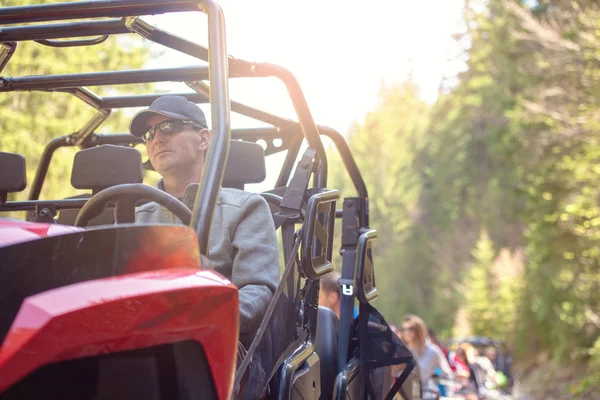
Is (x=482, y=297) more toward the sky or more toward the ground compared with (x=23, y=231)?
more toward the ground

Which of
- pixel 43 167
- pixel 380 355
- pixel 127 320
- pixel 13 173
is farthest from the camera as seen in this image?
pixel 43 167

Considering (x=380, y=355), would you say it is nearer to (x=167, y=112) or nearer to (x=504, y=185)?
(x=167, y=112)

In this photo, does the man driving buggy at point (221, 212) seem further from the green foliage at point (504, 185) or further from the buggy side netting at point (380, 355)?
the green foliage at point (504, 185)

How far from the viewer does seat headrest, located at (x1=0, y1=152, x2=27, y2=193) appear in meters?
4.00

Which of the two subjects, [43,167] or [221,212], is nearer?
[221,212]

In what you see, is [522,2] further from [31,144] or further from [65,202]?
[65,202]

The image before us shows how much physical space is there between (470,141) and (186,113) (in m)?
52.4

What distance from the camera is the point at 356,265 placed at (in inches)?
180

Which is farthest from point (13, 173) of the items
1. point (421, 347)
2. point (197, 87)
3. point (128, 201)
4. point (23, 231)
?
point (421, 347)

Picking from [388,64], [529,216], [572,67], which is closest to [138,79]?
[572,67]

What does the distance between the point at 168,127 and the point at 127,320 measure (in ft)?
7.22

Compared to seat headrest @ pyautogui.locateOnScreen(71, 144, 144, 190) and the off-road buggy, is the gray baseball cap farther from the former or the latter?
seat headrest @ pyautogui.locateOnScreen(71, 144, 144, 190)

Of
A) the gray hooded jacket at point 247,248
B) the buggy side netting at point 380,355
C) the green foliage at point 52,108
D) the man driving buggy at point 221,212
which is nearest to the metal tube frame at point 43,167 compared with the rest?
the man driving buggy at point 221,212

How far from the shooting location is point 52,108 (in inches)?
481
